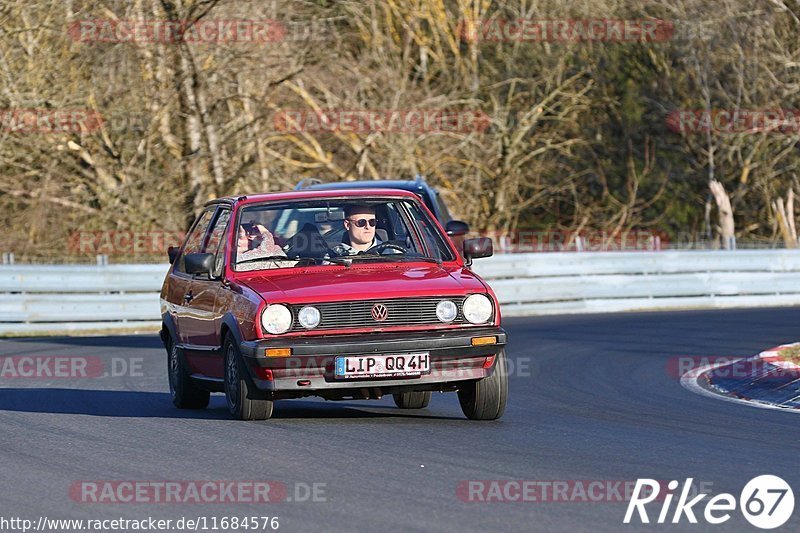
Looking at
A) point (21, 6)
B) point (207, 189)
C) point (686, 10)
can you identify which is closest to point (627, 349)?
point (207, 189)

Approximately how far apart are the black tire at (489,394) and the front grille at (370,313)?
53 centimetres

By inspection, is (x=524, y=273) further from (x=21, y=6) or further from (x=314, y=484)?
(x=314, y=484)

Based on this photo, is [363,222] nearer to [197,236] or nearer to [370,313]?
[370,313]

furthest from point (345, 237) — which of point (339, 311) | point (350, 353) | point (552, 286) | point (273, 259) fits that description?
point (552, 286)

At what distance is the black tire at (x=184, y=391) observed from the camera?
10.7m

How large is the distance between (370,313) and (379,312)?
0.06m

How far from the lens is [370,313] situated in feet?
29.2

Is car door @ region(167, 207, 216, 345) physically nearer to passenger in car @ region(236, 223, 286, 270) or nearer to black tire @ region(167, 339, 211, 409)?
black tire @ region(167, 339, 211, 409)

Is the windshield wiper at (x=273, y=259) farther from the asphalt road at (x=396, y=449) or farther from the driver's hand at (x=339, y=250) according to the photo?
the asphalt road at (x=396, y=449)

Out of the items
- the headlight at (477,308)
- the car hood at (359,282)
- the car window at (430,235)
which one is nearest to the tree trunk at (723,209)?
the car window at (430,235)

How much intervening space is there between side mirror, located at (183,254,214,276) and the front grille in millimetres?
1209

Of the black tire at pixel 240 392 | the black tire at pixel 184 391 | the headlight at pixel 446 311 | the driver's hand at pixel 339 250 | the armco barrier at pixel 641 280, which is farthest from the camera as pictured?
the armco barrier at pixel 641 280

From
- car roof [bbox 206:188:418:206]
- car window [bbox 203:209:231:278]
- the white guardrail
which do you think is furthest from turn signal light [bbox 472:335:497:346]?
the white guardrail

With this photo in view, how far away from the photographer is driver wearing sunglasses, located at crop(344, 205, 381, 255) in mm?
10000
